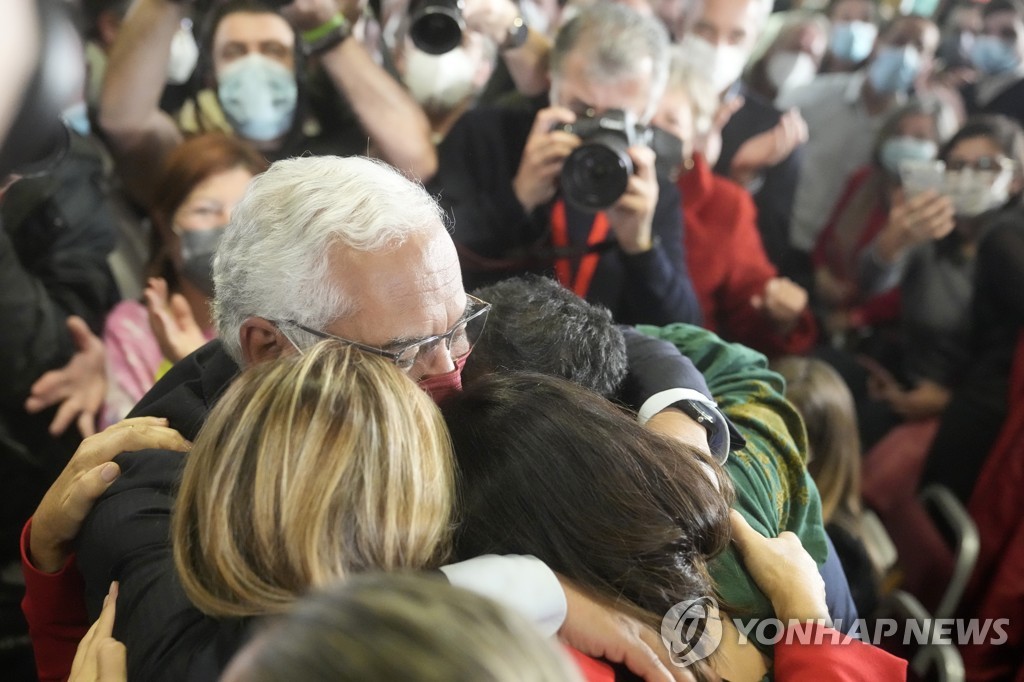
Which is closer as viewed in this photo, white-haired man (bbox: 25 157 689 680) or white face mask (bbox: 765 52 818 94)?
white-haired man (bbox: 25 157 689 680)

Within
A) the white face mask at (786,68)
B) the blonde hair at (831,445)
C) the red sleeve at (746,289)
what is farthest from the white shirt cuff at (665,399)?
the white face mask at (786,68)

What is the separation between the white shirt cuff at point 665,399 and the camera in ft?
3.52

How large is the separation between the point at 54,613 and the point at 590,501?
0.65m

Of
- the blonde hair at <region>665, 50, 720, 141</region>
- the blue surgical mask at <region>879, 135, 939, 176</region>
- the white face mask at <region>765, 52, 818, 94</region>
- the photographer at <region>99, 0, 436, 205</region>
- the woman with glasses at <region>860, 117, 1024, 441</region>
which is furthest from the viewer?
the white face mask at <region>765, 52, 818, 94</region>

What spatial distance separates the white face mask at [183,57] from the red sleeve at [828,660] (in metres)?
1.54

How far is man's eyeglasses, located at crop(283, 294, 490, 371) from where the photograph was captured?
3.49 feet

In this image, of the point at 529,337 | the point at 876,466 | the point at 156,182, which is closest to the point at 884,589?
the point at 876,466

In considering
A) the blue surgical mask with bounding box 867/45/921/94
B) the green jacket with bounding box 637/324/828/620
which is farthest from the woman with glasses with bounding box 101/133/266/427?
the blue surgical mask with bounding box 867/45/921/94

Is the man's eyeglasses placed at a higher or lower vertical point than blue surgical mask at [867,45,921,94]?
lower

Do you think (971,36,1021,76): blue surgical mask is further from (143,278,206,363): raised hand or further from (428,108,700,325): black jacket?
Answer: (143,278,206,363): raised hand

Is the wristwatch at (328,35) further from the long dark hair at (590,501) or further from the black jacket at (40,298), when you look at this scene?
the long dark hair at (590,501)

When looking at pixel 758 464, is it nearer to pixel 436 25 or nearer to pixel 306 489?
pixel 306 489

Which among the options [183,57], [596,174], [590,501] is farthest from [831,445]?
[183,57]

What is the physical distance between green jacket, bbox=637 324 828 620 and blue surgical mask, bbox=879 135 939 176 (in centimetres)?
126
